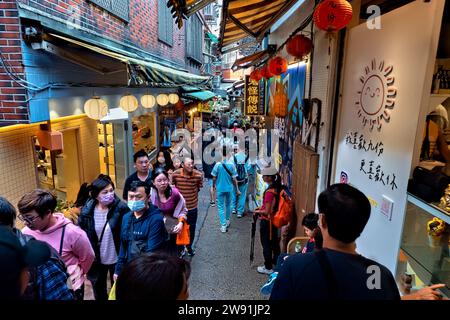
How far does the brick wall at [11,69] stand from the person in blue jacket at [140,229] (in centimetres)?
237

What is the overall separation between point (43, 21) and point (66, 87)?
117 centimetres

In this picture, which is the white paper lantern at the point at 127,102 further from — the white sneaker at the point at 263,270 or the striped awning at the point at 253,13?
the white sneaker at the point at 263,270

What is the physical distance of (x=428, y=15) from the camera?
266cm

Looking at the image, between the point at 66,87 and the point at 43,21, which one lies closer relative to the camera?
the point at 43,21

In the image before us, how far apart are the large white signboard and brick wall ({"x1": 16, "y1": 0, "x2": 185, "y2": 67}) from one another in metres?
4.68

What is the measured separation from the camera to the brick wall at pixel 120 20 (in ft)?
17.8

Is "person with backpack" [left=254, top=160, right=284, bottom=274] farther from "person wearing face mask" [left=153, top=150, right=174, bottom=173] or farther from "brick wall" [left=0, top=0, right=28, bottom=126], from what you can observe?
"brick wall" [left=0, top=0, right=28, bottom=126]

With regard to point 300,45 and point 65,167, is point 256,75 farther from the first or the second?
point 65,167

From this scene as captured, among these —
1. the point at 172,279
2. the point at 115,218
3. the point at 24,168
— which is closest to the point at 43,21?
the point at 24,168

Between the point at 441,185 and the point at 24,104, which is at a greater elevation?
the point at 24,104

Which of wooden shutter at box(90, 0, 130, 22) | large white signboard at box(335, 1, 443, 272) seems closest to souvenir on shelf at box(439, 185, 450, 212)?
large white signboard at box(335, 1, 443, 272)
